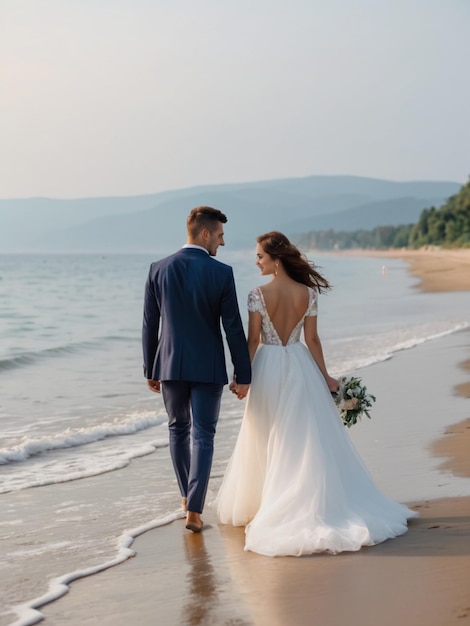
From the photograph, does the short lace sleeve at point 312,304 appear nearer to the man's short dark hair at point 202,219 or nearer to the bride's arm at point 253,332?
the bride's arm at point 253,332

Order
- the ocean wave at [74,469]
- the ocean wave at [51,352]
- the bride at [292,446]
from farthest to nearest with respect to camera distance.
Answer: the ocean wave at [51,352], the ocean wave at [74,469], the bride at [292,446]

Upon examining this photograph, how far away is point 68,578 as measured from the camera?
4734 millimetres

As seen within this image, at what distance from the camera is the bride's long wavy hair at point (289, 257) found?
5672 mm

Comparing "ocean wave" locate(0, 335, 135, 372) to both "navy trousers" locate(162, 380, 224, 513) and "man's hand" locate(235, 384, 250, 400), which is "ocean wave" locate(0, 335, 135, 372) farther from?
"man's hand" locate(235, 384, 250, 400)

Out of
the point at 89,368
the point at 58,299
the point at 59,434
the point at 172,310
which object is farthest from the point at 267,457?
the point at 58,299

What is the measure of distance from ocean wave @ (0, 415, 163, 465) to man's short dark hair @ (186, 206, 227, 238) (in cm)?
370

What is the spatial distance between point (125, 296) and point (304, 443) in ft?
137

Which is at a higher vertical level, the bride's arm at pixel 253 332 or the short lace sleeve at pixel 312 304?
the short lace sleeve at pixel 312 304

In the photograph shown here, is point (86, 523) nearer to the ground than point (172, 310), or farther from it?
nearer to the ground

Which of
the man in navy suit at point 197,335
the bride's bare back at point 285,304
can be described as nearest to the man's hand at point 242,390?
the man in navy suit at point 197,335

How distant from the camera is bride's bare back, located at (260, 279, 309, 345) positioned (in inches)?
222

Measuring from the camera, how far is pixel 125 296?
46719mm

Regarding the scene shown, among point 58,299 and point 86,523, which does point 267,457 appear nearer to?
point 86,523

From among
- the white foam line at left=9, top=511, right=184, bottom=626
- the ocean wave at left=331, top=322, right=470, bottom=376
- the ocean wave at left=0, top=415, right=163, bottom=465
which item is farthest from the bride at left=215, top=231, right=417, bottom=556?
the ocean wave at left=331, top=322, right=470, bottom=376
